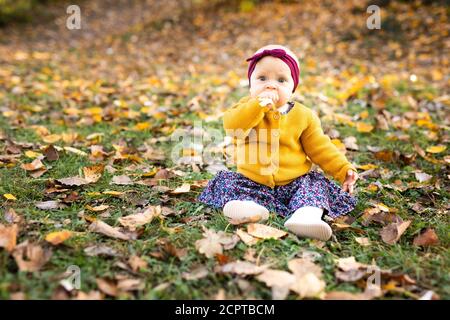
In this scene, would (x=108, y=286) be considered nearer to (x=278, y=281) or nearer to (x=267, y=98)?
(x=278, y=281)

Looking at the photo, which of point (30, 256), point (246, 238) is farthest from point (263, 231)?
point (30, 256)

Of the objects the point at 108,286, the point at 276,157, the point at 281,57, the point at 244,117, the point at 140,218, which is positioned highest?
the point at 281,57

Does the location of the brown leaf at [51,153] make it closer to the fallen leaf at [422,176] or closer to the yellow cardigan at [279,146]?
the yellow cardigan at [279,146]

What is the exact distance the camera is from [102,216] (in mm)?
2189

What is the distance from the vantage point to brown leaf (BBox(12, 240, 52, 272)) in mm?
1650

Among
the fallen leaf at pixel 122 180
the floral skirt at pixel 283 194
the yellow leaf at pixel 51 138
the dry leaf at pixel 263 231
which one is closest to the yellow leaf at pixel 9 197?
the fallen leaf at pixel 122 180

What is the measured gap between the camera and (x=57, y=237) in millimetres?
1835

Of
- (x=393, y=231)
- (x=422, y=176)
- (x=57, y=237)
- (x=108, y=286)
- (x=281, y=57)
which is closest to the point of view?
(x=108, y=286)

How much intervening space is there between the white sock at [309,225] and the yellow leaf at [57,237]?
2.96ft

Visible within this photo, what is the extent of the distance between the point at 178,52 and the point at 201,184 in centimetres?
571

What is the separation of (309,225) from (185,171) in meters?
1.11

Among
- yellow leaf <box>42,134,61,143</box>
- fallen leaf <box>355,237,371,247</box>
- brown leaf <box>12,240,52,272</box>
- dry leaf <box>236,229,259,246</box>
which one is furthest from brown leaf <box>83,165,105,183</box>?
fallen leaf <box>355,237,371,247</box>
